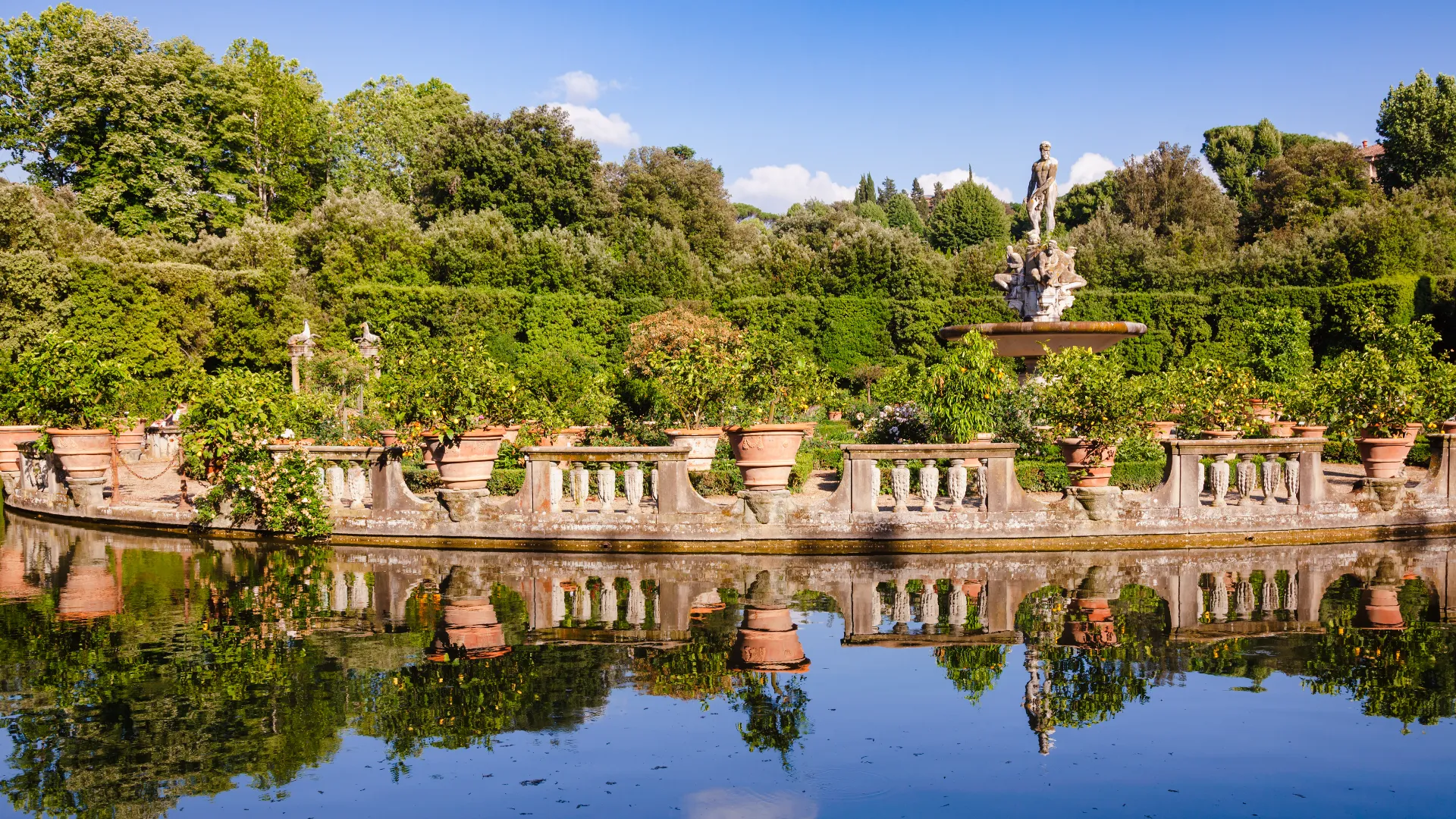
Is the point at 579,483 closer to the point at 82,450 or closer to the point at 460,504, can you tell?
the point at 460,504

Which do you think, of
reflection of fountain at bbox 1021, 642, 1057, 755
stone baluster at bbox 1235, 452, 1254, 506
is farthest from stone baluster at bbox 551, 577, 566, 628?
stone baluster at bbox 1235, 452, 1254, 506

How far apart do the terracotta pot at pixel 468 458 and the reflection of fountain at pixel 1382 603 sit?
7.26 meters

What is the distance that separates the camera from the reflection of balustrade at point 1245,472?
9805 millimetres

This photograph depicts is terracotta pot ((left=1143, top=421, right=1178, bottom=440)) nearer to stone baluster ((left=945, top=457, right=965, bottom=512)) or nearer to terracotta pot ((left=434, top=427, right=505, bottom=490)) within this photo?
stone baluster ((left=945, top=457, right=965, bottom=512))

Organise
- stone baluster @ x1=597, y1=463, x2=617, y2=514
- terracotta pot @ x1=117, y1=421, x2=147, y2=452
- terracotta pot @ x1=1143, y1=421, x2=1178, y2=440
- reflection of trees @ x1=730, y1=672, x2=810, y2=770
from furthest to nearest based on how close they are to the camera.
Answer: terracotta pot @ x1=117, y1=421, x2=147, y2=452 < terracotta pot @ x1=1143, y1=421, x2=1178, y2=440 < stone baluster @ x1=597, y1=463, x2=617, y2=514 < reflection of trees @ x1=730, y1=672, x2=810, y2=770

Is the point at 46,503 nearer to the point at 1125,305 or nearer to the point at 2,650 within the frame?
the point at 2,650

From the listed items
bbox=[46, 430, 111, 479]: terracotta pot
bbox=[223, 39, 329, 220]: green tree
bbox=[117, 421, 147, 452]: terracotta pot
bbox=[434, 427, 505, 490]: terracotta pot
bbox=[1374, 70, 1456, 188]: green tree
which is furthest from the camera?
bbox=[1374, 70, 1456, 188]: green tree

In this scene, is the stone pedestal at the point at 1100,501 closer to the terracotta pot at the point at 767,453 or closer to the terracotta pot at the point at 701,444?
the terracotta pot at the point at 767,453

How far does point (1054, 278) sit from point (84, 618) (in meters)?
13.8

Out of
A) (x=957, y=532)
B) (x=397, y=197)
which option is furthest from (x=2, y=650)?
(x=397, y=197)

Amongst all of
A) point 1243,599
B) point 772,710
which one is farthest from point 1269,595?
point 772,710

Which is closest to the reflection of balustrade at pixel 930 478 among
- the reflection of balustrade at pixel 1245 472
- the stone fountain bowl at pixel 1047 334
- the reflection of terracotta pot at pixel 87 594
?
the reflection of balustrade at pixel 1245 472

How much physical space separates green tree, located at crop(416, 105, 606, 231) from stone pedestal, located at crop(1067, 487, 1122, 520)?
912 inches

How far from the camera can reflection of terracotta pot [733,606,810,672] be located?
20.3 feet
